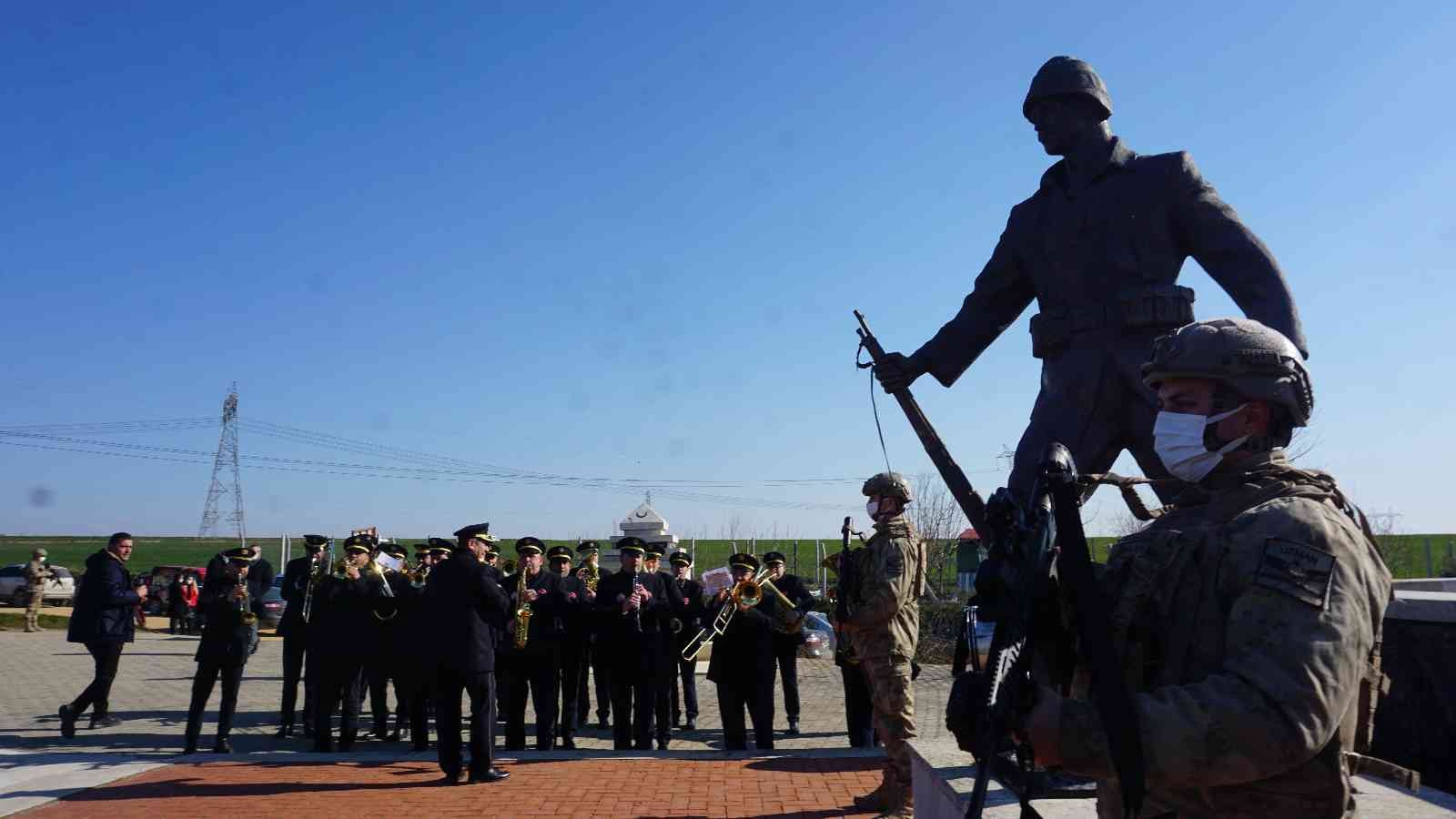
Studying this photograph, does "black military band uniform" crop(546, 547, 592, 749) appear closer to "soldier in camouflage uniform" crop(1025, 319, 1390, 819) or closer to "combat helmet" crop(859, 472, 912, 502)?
"combat helmet" crop(859, 472, 912, 502)

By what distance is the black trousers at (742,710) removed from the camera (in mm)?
11102

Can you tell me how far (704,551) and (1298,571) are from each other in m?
62.9

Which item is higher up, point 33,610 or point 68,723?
point 33,610

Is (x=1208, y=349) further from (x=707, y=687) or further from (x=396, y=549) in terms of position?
(x=707, y=687)

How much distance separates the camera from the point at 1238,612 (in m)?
2.05

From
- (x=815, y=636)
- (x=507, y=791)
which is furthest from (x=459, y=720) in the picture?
(x=815, y=636)

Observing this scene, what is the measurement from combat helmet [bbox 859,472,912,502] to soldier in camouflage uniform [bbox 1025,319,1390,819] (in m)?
5.08

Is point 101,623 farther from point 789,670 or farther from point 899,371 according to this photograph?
point 899,371

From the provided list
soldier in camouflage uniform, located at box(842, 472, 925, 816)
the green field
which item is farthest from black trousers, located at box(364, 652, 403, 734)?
the green field

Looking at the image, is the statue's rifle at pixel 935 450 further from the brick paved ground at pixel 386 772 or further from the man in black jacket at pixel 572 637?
the man in black jacket at pixel 572 637

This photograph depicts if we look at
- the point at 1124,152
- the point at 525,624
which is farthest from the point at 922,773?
the point at 525,624

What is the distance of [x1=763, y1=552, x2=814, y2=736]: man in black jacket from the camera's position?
1286 centimetres

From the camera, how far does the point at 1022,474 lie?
4488 mm

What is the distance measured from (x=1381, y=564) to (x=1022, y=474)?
223 cm
